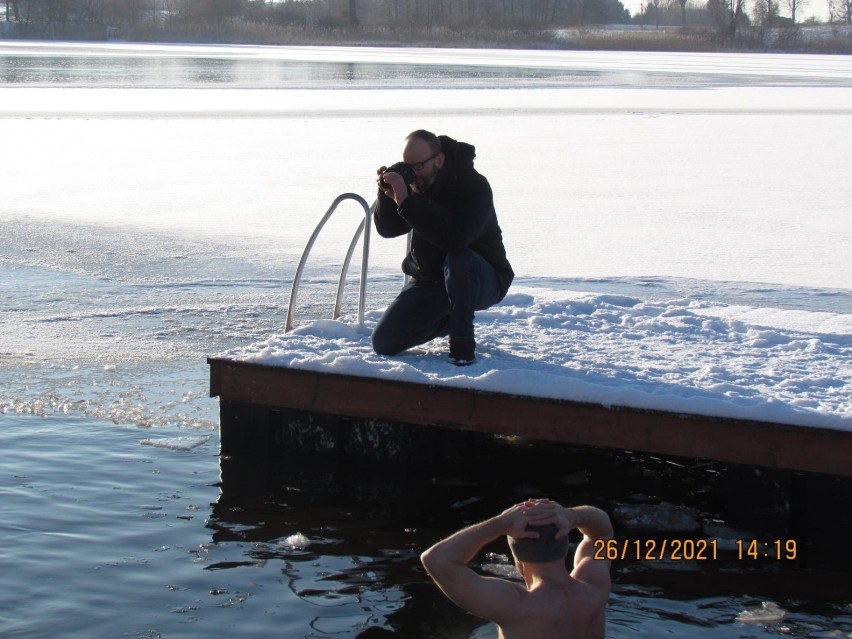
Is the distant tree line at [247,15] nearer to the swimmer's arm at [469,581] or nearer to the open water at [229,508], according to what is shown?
the open water at [229,508]

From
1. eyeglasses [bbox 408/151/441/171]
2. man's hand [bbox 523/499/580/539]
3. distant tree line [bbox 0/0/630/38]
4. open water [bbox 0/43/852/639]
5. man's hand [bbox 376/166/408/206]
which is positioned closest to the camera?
man's hand [bbox 523/499/580/539]

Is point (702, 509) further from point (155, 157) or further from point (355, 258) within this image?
point (155, 157)

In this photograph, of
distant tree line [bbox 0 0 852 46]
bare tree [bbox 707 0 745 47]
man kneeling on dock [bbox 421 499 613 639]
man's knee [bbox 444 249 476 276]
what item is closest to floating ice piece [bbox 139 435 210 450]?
man's knee [bbox 444 249 476 276]

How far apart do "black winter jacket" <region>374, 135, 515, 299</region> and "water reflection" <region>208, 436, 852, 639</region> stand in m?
0.92

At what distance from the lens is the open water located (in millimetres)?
4035

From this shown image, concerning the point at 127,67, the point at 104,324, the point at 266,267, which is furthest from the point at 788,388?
the point at 127,67

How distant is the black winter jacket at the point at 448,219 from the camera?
16.8 ft

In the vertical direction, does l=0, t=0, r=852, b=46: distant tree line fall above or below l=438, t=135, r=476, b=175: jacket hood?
above

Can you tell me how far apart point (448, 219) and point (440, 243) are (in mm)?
114

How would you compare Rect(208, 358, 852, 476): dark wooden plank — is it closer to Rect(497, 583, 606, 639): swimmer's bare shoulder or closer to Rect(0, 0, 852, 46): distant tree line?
Rect(497, 583, 606, 639): swimmer's bare shoulder

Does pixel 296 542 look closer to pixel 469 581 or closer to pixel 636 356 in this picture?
pixel 469 581

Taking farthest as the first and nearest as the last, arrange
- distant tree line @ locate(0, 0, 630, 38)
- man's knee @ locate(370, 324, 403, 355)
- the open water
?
distant tree line @ locate(0, 0, 630, 38) < man's knee @ locate(370, 324, 403, 355) < the open water

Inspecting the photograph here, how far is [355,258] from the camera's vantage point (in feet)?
30.4

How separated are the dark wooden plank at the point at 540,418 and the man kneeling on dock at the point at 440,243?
0.37 meters
